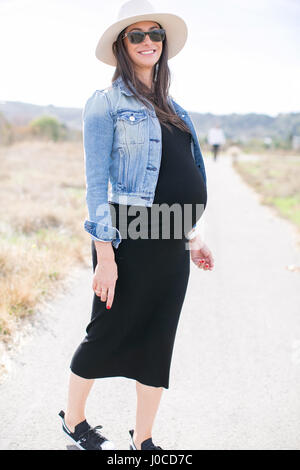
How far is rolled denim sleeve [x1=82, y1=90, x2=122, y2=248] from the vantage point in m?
1.58

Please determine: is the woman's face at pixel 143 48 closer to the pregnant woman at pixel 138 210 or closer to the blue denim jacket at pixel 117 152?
the pregnant woman at pixel 138 210

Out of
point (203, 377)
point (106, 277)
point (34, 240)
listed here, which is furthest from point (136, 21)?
point (34, 240)

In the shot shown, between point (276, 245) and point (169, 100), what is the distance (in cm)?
474

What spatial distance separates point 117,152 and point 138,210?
0.80 feet

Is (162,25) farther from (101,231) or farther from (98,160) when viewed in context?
(101,231)

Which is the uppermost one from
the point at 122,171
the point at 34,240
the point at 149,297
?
the point at 122,171

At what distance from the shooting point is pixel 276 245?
20.4 ft

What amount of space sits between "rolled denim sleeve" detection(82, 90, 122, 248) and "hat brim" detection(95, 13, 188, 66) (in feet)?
0.93

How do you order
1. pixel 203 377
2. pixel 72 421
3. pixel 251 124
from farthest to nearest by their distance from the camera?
1. pixel 251 124
2. pixel 203 377
3. pixel 72 421

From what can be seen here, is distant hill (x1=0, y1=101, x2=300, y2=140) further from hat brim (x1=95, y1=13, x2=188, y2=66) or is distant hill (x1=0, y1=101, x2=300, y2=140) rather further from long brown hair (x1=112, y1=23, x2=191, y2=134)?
long brown hair (x1=112, y1=23, x2=191, y2=134)

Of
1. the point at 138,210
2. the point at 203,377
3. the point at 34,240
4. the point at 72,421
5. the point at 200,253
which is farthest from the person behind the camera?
the point at 34,240

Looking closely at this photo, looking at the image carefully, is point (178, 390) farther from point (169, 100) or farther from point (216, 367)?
point (169, 100)

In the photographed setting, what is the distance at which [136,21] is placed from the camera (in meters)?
1.72

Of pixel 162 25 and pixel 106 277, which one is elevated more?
pixel 162 25
